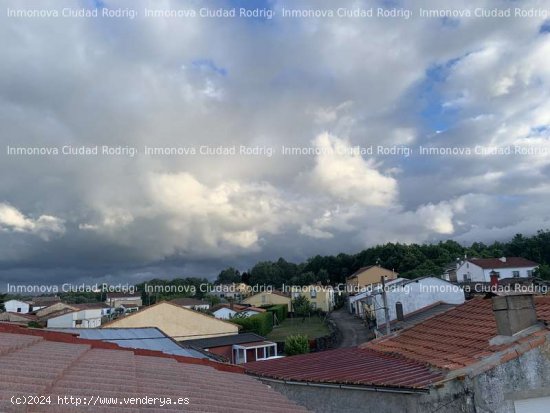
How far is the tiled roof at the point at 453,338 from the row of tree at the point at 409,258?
56.9 m

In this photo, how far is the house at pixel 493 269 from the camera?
209ft

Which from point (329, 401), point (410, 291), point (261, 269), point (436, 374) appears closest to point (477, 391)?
point (436, 374)

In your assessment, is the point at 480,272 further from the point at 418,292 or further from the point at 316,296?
the point at 418,292

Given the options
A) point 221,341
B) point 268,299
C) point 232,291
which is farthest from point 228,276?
point 221,341

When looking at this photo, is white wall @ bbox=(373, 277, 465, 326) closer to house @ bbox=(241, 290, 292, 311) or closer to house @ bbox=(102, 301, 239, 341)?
house @ bbox=(102, 301, 239, 341)

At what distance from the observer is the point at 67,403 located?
2740mm

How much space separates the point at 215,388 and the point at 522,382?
4828 mm

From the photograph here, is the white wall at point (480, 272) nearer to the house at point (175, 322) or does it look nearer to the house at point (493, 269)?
the house at point (493, 269)

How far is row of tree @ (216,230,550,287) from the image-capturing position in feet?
263

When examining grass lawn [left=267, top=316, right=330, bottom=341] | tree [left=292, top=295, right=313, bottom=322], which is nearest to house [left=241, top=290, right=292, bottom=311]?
tree [left=292, top=295, right=313, bottom=322]

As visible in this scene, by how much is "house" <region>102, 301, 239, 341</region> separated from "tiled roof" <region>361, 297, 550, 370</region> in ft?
65.8

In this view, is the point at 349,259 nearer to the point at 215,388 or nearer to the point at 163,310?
Result: the point at 163,310

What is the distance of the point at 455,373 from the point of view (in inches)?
249

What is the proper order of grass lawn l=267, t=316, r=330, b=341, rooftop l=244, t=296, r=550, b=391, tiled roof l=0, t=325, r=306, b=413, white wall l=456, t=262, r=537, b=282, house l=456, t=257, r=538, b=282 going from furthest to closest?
house l=456, t=257, r=538, b=282 < white wall l=456, t=262, r=537, b=282 < grass lawn l=267, t=316, r=330, b=341 < rooftop l=244, t=296, r=550, b=391 < tiled roof l=0, t=325, r=306, b=413
